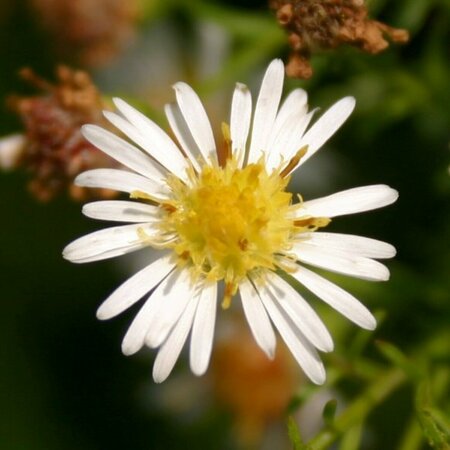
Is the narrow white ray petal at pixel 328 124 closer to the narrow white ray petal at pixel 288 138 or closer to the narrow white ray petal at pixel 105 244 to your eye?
the narrow white ray petal at pixel 288 138

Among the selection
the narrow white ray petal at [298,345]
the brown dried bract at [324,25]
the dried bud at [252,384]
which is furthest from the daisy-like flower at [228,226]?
the dried bud at [252,384]

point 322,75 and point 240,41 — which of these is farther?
point 240,41

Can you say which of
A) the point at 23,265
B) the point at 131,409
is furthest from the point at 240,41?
the point at 131,409

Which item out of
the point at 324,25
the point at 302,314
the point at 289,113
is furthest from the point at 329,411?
the point at 324,25

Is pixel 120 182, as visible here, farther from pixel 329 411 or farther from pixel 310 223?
pixel 329 411

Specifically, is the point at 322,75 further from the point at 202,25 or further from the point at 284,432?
the point at 284,432
